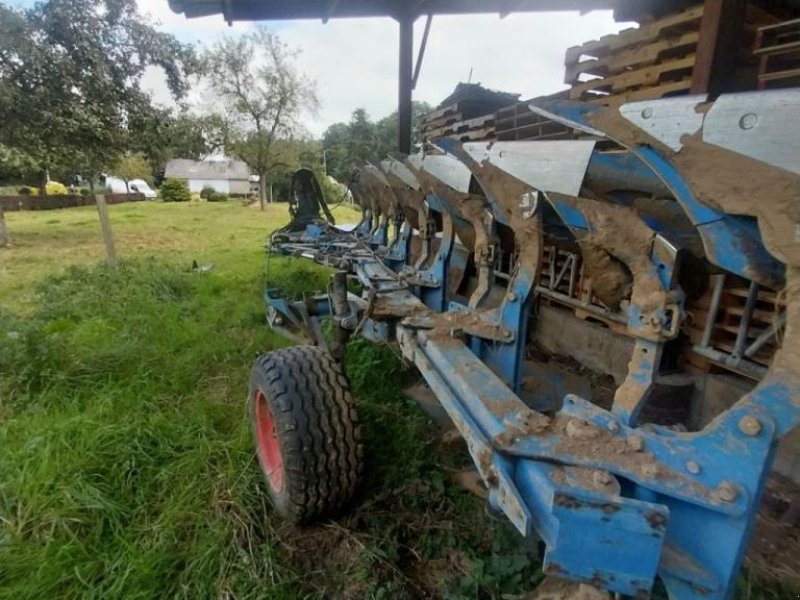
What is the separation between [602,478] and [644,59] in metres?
2.81

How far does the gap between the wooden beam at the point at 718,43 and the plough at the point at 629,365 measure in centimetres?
122

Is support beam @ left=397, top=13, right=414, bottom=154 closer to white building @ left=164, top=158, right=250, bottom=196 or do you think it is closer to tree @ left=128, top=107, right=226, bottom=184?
tree @ left=128, top=107, right=226, bottom=184

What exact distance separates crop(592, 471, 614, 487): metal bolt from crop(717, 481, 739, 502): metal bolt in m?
0.20

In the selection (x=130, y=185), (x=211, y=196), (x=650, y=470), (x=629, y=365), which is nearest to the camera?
(x=650, y=470)

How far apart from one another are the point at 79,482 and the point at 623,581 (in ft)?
7.54

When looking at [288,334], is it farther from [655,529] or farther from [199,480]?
[655,529]

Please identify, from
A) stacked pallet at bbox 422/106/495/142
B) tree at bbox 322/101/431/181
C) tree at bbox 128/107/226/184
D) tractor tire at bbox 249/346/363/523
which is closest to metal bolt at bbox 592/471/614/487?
tractor tire at bbox 249/346/363/523

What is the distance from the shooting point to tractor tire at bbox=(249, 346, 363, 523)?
1831 mm

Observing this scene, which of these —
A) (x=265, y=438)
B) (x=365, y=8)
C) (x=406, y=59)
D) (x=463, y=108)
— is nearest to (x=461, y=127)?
(x=463, y=108)

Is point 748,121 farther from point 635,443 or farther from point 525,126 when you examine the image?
point 525,126

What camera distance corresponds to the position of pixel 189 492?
7.11ft

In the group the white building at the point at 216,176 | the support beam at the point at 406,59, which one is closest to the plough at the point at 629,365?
the support beam at the point at 406,59

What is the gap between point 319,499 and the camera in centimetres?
188

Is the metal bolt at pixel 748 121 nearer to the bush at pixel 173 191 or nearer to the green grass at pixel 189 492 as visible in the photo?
the green grass at pixel 189 492
